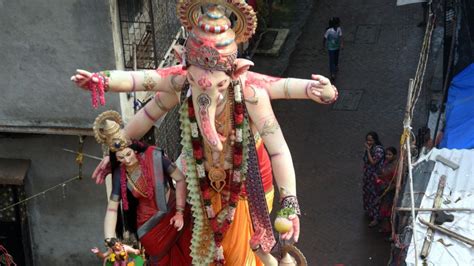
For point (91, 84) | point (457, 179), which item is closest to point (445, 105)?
point (457, 179)

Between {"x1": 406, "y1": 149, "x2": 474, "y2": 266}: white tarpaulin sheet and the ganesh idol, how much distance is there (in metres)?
1.96

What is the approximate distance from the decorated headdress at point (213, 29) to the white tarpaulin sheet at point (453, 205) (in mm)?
3202

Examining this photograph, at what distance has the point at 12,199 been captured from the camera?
36.0 feet

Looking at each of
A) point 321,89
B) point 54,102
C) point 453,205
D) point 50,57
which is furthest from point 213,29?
point 453,205

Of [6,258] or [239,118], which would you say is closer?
[239,118]

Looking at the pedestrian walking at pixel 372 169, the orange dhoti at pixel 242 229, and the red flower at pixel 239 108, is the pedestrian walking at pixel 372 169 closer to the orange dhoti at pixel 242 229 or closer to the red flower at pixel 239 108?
the orange dhoti at pixel 242 229

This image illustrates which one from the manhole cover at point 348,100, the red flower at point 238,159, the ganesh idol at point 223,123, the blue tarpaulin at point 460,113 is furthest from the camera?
the manhole cover at point 348,100

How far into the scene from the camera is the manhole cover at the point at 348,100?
15750 mm

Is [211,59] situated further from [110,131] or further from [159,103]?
[110,131]

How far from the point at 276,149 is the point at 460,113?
5049 millimetres

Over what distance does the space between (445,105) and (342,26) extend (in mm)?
5662

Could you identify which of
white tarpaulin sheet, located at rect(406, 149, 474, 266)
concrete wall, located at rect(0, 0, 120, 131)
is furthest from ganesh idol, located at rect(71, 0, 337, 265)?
white tarpaulin sheet, located at rect(406, 149, 474, 266)

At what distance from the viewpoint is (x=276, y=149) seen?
7887 millimetres

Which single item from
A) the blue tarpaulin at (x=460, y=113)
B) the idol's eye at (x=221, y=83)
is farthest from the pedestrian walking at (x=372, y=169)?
the idol's eye at (x=221, y=83)
